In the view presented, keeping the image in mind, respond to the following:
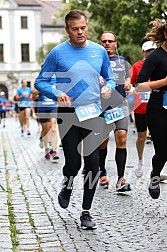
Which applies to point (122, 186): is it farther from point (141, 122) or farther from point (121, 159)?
point (141, 122)

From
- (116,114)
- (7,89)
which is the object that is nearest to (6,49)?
(7,89)

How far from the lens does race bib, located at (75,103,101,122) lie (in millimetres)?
5402

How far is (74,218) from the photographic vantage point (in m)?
5.80

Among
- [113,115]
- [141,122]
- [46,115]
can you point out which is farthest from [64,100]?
[46,115]

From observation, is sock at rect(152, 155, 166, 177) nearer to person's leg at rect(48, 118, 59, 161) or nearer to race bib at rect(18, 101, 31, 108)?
person's leg at rect(48, 118, 59, 161)

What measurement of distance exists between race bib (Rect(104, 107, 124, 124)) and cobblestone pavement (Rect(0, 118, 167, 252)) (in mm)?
878

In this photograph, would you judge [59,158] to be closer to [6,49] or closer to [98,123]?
[98,123]

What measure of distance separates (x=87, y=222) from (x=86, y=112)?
0.96 metres

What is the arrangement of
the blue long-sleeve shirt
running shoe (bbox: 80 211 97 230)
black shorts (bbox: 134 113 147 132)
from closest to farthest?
running shoe (bbox: 80 211 97 230)
the blue long-sleeve shirt
black shorts (bbox: 134 113 147 132)

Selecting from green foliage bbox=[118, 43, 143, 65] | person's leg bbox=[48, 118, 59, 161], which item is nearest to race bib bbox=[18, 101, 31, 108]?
person's leg bbox=[48, 118, 59, 161]

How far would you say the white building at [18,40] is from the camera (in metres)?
69.3

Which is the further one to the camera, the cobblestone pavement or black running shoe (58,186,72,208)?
black running shoe (58,186,72,208)

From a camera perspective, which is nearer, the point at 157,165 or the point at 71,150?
the point at 71,150

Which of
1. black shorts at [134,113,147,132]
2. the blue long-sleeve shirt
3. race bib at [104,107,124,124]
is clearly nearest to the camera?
the blue long-sleeve shirt
